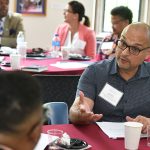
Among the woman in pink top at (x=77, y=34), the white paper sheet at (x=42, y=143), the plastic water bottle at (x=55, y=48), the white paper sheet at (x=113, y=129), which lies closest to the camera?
the white paper sheet at (x=42, y=143)

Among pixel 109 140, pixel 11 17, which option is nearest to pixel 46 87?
pixel 109 140

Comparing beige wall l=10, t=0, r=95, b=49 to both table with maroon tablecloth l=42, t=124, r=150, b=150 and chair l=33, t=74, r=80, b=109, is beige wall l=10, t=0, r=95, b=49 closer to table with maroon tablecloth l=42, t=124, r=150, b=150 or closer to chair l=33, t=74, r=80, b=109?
chair l=33, t=74, r=80, b=109

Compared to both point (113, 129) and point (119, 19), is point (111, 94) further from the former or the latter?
point (119, 19)

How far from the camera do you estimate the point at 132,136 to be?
1600 mm

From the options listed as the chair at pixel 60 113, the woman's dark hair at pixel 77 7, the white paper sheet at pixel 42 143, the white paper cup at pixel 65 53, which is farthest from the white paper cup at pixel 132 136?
the woman's dark hair at pixel 77 7

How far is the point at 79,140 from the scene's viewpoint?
5.35 feet

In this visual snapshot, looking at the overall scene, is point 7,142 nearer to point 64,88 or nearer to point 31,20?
point 64,88

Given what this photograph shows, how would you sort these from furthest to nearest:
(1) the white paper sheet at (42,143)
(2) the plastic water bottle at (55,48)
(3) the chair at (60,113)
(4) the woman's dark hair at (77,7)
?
(4) the woman's dark hair at (77,7) < (2) the plastic water bottle at (55,48) < (3) the chair at (60,113) < (1) the white paper sheet at (42,143)

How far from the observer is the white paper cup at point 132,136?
1.59 m

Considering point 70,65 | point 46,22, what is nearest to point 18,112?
point 70,65

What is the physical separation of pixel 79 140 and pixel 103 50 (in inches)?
124

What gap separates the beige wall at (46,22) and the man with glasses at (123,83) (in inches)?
183

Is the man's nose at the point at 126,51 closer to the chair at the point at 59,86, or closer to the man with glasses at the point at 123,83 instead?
the man with glasses at the point at 123,83

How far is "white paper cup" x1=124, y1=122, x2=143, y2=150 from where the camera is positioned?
62.6 inches
